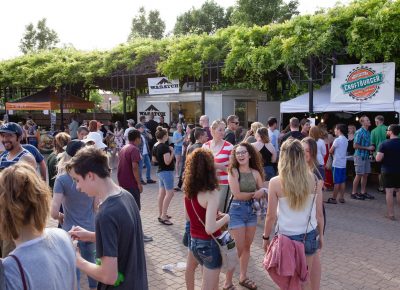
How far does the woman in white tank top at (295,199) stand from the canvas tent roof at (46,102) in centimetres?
1634

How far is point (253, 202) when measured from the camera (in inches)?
177

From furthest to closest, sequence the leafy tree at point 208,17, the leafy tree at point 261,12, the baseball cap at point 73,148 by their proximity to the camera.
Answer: the leafy tree at point 208,17 < the leafy tree at point 261,12 < the baseball cap at point 73,148

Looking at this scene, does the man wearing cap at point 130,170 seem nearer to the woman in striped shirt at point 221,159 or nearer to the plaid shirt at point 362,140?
the woman in striped shirt at point 221,159

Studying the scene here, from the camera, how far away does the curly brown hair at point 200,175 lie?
340 centimetres

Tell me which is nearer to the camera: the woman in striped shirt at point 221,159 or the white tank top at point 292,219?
the white tank top at point 292,219

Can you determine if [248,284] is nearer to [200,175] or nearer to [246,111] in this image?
[200,175]

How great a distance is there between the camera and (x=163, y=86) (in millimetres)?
16188

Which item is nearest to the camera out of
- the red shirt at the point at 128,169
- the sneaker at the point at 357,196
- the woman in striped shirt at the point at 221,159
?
the woman in striped shirt at the point at 221,159

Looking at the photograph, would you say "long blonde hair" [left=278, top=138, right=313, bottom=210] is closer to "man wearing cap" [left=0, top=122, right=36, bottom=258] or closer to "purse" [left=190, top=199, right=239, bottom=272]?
"purse" [left=190, top=199, right=239, bottom=272]

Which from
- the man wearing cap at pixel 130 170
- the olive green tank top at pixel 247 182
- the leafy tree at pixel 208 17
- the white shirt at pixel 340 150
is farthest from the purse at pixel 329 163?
the leafy tree at pixel 208 17

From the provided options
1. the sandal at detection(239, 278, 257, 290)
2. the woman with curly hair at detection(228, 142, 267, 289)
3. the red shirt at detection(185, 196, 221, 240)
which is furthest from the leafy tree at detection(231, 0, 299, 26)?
the red shirt at detection(185, 196, 221, 240)

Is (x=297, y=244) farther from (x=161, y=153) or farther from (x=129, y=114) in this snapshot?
(x=129, y=114)

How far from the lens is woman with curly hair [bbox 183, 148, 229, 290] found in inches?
133

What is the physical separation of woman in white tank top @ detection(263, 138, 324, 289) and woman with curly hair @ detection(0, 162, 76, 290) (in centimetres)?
200
